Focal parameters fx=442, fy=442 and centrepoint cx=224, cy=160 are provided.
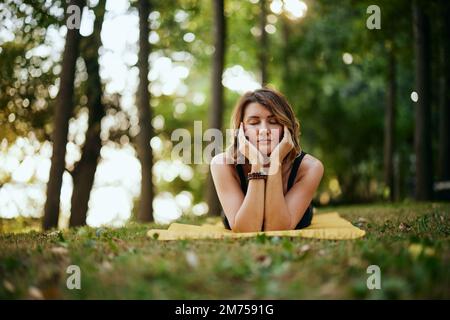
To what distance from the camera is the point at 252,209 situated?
414 cm

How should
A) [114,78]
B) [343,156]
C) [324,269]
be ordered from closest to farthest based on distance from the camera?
1. [324,269]
2. [114,78]
3. [343,156]

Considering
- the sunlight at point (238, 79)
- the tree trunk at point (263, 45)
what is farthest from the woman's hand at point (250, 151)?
the sunlight at point (238, 79)

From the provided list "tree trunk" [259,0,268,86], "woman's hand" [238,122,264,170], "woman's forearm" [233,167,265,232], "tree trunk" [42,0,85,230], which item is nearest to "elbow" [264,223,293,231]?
"woman's forearm" [233,167,265,232]

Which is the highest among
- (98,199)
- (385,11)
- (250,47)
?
(250,47)

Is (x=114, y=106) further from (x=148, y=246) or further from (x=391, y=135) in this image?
(x=148, y=246)

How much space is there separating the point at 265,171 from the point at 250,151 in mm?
274

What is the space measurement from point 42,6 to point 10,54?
127cm

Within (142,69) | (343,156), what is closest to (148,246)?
(142,69)

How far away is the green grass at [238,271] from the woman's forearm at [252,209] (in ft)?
2.80

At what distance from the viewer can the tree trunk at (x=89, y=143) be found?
10195 millimetres

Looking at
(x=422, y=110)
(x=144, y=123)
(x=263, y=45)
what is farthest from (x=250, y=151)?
(x=263, y=45)

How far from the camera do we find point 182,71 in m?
16.9

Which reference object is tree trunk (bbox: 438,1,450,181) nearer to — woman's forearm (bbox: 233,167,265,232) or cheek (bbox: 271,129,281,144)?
cheek (bbox: 271,129,281,144)

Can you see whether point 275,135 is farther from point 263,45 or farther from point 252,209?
point 263,45
